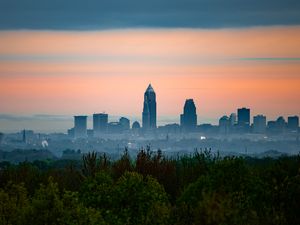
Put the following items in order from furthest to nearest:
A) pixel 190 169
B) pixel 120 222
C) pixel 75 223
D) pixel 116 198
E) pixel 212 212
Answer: pixel 190 169 → pixel 116 198 → pixel 120 222 → pixel 75 223 → pixel 212 212

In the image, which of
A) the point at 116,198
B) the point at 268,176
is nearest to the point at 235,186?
the point at 268,176

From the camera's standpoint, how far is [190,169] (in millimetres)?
45594

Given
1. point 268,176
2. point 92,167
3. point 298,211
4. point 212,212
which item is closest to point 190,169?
point 92,167

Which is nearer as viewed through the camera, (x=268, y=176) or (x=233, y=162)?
(x=233, y=162)

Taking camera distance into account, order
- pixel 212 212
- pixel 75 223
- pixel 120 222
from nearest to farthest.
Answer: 1. pixel 212 212
2. pixel 75 223
3. pixel 120 222

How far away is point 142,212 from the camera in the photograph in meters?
32.9

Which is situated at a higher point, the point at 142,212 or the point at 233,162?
the point at 233,162

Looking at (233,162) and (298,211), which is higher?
(233,162)

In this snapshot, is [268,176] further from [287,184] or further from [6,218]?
[6,218]

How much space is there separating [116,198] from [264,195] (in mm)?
6358

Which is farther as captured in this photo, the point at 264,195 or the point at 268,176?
the point at 268,176

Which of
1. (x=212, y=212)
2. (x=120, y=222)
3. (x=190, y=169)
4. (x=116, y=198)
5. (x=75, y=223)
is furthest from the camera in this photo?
(x=190, y=169)

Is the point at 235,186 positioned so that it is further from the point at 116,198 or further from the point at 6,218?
the point at 6,218

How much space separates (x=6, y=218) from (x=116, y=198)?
4.76m
